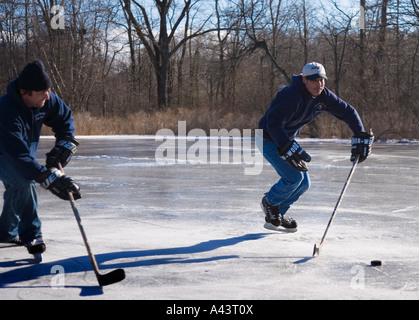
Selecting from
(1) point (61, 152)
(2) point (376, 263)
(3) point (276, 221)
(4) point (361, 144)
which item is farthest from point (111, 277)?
(4) point (361, 144)

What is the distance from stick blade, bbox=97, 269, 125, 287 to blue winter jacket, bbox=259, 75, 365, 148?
1.86 meters

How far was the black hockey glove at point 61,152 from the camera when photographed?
4.27 metres

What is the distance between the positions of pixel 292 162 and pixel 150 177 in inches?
→ 182

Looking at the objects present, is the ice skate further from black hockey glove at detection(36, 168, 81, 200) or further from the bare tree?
the bare tree

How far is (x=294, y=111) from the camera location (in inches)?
193

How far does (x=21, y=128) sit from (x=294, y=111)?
7.19 feet

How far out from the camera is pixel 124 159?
1197 centimetres

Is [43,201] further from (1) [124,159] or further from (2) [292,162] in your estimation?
(1) [124,159]

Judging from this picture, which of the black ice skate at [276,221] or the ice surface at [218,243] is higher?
the black ice skate at [276,221]

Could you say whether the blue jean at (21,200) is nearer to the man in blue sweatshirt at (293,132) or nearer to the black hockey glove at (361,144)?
the man in blue sweatshirt at (293,132)

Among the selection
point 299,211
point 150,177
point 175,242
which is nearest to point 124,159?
point 150,177

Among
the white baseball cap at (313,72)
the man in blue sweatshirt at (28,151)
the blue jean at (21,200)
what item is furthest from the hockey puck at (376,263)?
the blue jean at (21,200)

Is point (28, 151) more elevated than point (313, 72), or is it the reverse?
point (313, 72)

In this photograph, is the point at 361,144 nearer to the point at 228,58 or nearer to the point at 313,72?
the point at 313,72
